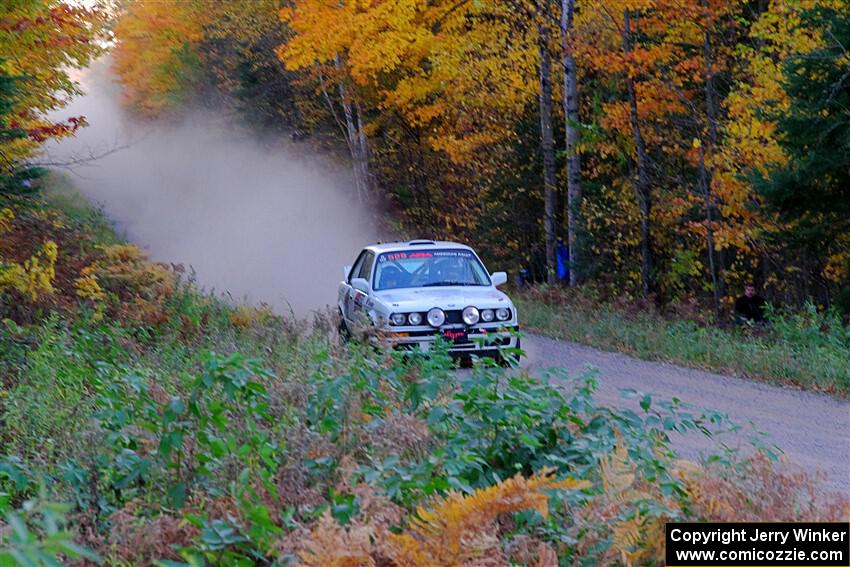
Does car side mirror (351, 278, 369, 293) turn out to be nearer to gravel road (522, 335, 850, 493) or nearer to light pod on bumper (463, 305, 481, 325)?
light pod on bumper (463, 305, 481, 325)

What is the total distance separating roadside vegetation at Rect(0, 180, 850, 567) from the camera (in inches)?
203

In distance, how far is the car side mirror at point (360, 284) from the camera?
49.7 feet

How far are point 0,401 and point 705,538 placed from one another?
7.24 meters

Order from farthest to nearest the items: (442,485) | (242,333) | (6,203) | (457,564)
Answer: (6,203)
(242,333)
(442,485)
(457,564)

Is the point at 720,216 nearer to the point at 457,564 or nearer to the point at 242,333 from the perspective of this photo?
the point at 242,333

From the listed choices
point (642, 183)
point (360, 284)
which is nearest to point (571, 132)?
point (642, 183)

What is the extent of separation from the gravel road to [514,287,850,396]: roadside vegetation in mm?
427

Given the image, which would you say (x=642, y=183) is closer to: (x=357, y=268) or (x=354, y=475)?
(x=357, y=268)

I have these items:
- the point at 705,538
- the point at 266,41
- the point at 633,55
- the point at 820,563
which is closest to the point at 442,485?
the point at 705,538

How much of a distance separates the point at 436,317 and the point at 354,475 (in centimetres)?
802

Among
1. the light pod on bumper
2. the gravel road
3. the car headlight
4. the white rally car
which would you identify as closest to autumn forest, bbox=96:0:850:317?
the gravel road

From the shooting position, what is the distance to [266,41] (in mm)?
37719

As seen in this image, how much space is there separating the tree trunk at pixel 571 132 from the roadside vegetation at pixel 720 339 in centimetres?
404

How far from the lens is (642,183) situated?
80.4ft
